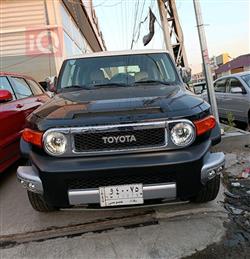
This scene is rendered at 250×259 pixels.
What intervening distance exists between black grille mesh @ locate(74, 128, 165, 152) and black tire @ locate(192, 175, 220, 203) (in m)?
0.75

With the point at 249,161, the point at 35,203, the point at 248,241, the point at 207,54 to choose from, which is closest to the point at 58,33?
the point at 207,54

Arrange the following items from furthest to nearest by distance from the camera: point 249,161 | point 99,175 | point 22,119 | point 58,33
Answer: point 58,33 < point 22,119 < point 249,161 < point 99,175

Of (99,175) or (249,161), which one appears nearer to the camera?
(99,175)

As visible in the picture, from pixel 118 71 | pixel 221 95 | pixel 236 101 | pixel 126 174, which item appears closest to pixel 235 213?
pixel 126 174

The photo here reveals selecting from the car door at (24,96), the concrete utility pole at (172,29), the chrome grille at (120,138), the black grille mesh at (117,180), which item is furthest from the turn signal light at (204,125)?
the concrete utility pole at (172,29)

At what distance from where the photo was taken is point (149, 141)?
11.2 feet

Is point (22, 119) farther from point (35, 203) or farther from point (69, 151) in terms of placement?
point (69, 151)

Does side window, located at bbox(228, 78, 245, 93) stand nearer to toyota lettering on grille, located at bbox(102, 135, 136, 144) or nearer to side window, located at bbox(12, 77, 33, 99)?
side window, located at bbox(12, 77, 33, 99)

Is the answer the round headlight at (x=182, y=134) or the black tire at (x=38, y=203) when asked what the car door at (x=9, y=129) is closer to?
the black tire at (x=38, y=203)

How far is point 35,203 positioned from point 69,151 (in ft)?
2.86

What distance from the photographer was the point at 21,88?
6859 millimetres

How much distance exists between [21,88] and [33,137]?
3506 mm

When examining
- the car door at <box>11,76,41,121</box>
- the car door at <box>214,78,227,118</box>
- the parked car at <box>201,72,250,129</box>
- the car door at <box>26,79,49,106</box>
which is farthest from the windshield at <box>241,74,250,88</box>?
the car door at <box>11,76,41,121</box>

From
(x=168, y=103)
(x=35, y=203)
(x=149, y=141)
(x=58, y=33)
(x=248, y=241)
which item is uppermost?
(x=58, y=33)
